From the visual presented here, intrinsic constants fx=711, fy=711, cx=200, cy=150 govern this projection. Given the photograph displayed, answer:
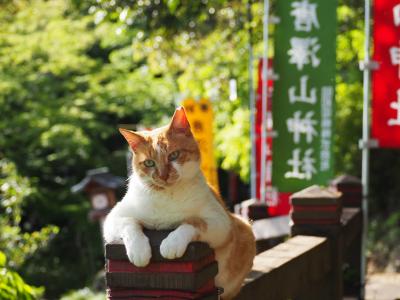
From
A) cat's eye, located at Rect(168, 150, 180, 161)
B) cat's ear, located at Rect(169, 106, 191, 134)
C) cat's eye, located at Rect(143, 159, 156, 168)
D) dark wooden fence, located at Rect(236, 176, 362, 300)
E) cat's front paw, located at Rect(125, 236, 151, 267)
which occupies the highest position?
cat's ear, located at Rect(169, 106, 191, 134)

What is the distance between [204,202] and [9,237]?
7094 mm

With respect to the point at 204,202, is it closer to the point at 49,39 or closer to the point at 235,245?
the point at 235,245

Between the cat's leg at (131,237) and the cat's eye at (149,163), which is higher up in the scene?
the cat's eye at (149,163)

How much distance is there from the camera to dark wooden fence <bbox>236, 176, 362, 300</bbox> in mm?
3510

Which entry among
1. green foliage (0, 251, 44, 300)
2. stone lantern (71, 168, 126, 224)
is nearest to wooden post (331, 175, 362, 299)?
green foliage (0, 251, 44, 300)

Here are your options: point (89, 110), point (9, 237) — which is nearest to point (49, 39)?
point (89, 110)

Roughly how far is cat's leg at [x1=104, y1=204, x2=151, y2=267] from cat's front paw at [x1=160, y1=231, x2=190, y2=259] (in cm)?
5

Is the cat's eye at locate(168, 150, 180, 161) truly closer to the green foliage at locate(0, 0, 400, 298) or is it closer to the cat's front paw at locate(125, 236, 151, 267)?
Result: the cat's front paw at locate(125, 236, 151, 267)

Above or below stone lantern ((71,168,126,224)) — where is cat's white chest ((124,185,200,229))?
above

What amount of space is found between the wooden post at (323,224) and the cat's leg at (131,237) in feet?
7.97

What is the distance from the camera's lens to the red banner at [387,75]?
5.93m

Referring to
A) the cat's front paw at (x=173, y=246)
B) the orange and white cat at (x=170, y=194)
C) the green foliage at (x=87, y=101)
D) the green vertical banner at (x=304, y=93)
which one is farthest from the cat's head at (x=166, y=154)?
the green foliage at (x=87, y=101)

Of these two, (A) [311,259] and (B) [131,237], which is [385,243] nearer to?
(A) [311,259]

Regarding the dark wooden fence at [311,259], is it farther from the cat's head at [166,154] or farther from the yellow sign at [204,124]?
the yellow sign at [204,124]
